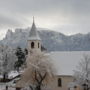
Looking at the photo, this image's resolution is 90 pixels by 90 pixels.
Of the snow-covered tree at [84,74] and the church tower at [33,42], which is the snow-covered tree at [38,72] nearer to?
the snow-covered tree at [84,74]

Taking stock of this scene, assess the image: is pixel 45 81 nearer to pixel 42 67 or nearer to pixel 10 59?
pixel 42 67

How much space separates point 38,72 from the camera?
51.4m

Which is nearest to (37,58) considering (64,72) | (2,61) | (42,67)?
(42,67)

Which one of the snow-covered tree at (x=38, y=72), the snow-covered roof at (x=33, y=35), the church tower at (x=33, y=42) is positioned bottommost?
the snow-covered tree at (x=38, y=72)

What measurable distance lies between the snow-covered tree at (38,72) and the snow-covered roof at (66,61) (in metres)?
2.88

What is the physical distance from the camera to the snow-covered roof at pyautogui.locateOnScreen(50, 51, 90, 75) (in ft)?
181

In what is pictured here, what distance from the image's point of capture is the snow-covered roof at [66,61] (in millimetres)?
55031

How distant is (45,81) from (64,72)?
14.5 feet

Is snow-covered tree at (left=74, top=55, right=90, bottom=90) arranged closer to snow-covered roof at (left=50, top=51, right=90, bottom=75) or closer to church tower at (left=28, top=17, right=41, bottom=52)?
snow-covered roof at (left=50, top=51, right=90, bottom=75)

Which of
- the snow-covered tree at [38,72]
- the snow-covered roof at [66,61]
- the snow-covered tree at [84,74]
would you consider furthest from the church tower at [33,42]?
the snow-covered tree at [84,74]

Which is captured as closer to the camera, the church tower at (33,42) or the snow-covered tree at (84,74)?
the snow-covered tree at (84,74)

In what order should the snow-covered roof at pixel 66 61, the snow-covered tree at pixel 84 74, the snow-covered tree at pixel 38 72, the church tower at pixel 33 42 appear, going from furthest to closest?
1. the church tower at pixel 33 42
2. the snow-covered roof at pixel 66 61
3. the snow-covered tree at pixel 38 72
4. the snow-covered tree at pixel 84 74

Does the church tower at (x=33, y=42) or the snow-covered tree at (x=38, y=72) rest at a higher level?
the church tower at (x=33, y=42)

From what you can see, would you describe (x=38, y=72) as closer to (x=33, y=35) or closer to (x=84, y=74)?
(x=84, y=74)
